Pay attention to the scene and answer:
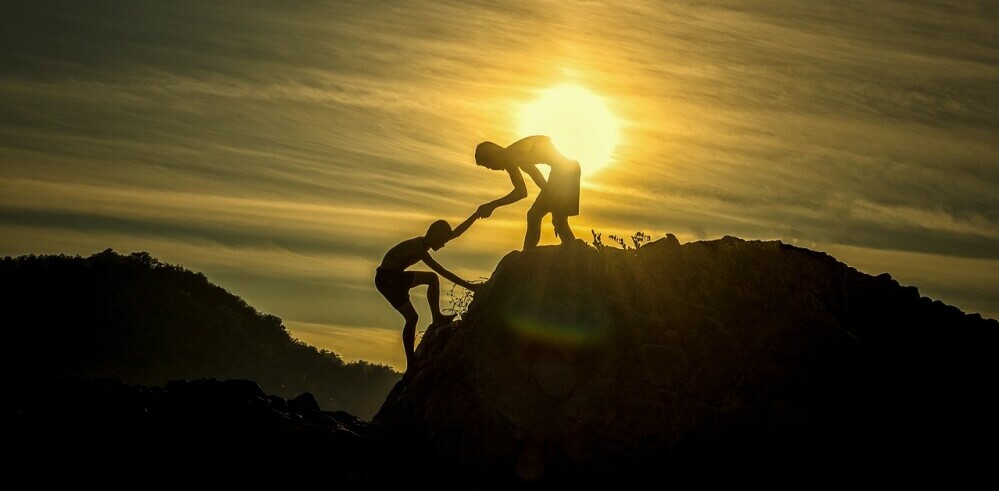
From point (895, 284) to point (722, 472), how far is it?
6.44 meters

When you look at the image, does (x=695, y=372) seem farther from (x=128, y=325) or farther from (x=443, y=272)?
(x=128, y=325)

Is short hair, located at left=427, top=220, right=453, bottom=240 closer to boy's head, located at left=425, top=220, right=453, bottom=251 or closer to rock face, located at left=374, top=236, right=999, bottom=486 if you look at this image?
boy's head, located at left=425, top=220, right=453, bottom=251

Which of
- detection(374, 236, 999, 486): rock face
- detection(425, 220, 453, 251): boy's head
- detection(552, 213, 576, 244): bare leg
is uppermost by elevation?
detection(552, 213, 576, 244): bare leg

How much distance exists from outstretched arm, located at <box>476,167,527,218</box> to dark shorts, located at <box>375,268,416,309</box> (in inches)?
92.6

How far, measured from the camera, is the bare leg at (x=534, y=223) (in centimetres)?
2891

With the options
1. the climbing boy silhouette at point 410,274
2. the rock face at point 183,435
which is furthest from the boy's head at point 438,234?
the rock face at point 183,435

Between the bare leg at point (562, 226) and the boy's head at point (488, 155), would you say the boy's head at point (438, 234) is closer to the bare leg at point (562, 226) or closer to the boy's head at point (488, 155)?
the boy's head at point (488, 155)

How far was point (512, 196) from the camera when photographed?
28109 mm

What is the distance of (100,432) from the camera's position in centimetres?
3203

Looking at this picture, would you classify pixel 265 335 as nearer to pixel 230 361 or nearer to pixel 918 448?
pixel 230 361

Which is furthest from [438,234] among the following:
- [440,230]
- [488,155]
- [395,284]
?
[488,155]

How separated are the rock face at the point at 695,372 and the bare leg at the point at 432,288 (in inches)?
45.3

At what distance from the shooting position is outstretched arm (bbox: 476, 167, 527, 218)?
27.9 meters

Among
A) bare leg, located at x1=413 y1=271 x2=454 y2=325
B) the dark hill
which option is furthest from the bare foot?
the dark hill
